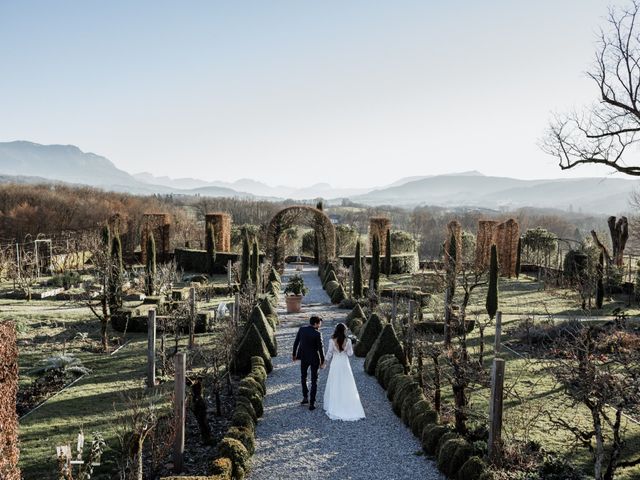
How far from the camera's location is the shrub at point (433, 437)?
25.7 feet

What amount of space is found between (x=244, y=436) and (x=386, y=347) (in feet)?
16.9

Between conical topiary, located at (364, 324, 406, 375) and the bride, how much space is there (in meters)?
2.36

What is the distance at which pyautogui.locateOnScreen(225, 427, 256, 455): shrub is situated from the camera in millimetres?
7500

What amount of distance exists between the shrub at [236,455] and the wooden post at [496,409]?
329 centimetres

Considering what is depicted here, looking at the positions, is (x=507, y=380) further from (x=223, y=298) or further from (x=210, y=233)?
(x=210, y=233)

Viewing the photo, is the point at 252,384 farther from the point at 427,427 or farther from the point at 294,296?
the point at 294,296

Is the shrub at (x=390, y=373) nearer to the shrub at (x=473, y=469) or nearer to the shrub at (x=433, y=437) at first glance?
the shrub at (x=433, y=437)

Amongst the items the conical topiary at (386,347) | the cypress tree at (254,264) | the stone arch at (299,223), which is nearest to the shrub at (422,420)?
the conical topiary at (386,347)

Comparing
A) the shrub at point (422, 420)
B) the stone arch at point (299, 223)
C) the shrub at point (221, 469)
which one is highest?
the stone arch at point (299, 223)

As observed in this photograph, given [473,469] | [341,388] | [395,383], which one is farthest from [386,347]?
[473,469]

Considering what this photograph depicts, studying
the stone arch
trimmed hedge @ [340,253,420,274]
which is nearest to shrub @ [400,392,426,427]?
the stone arch

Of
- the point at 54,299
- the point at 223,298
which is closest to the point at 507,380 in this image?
the point at 223,298

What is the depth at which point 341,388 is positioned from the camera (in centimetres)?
961

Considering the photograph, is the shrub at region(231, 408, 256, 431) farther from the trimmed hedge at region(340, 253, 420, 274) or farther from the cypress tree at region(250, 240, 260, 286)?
the trimmed hedge at region(340, 253, 420, 274)
